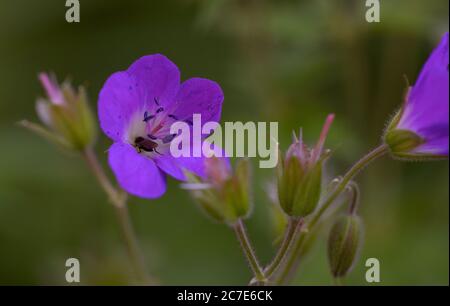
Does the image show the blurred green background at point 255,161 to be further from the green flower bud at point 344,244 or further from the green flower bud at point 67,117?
the green flower bud at point 344,244

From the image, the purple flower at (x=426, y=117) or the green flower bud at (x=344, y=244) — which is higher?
the purple flower at (x=426, y=117)

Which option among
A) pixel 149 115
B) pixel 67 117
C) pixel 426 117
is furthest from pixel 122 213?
pixel 426 117

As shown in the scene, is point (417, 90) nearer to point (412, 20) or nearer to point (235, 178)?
point (235, 178)

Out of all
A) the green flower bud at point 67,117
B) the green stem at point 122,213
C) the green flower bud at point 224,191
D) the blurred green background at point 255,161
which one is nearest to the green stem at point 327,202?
the green flower bud at point 224,191

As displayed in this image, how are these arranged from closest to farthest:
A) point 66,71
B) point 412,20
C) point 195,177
Result: point 195,177 → point 412,20 → point 66,71

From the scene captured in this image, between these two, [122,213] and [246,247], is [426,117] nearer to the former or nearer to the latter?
[246,247]

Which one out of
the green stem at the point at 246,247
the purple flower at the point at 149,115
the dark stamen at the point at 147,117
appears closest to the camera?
the purple flower at the point at 149,115
